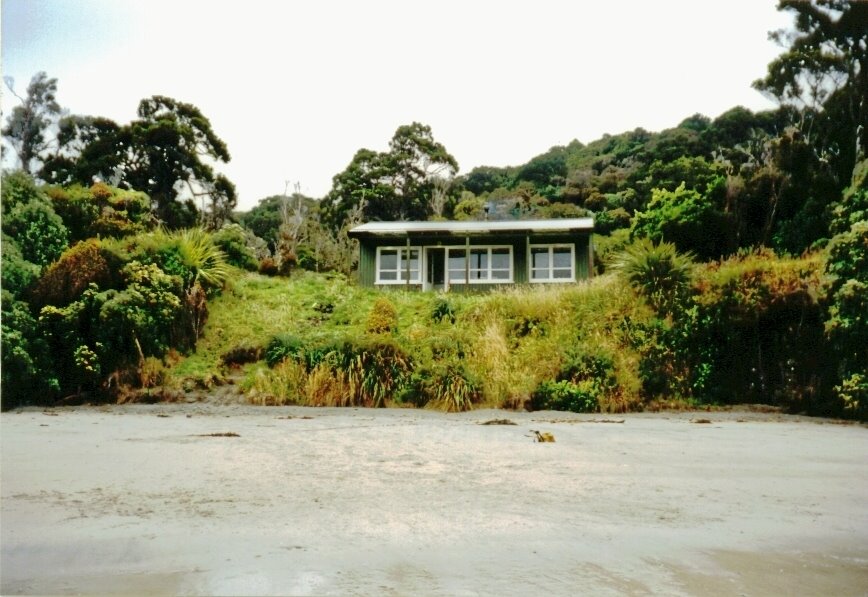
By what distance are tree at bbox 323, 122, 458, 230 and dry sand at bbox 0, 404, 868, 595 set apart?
22622 mm

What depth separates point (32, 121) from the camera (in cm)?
854

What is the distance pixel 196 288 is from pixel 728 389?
34.2 ft

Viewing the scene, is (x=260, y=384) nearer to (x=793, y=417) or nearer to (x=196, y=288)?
(x=196, y=288)

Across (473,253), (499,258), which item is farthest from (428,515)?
(473,253)

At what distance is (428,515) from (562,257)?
771 inches

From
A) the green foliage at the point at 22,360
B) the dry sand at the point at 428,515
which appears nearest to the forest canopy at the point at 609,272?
the green foliage at the point at 22,360

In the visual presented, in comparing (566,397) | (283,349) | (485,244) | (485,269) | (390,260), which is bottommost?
(566,397)

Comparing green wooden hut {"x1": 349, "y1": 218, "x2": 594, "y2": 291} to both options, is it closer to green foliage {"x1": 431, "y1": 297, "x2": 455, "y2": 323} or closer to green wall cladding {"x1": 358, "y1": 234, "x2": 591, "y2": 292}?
green wall cladding {"x1": 358, "y1": 234, "x2": 591, "y2": 292}

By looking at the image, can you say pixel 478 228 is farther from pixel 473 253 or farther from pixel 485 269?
pixel 485 269

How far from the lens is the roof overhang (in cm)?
2173

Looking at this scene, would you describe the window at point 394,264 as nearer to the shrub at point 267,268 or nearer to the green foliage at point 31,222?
the shrub at point 267,268

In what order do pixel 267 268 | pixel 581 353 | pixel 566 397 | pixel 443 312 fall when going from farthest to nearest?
1. pixel 267 268
2. pixel 443 312
3. pixel 581 353
4. pixel 566 397

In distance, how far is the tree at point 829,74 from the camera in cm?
927

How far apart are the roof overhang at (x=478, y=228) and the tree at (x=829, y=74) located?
809cm
